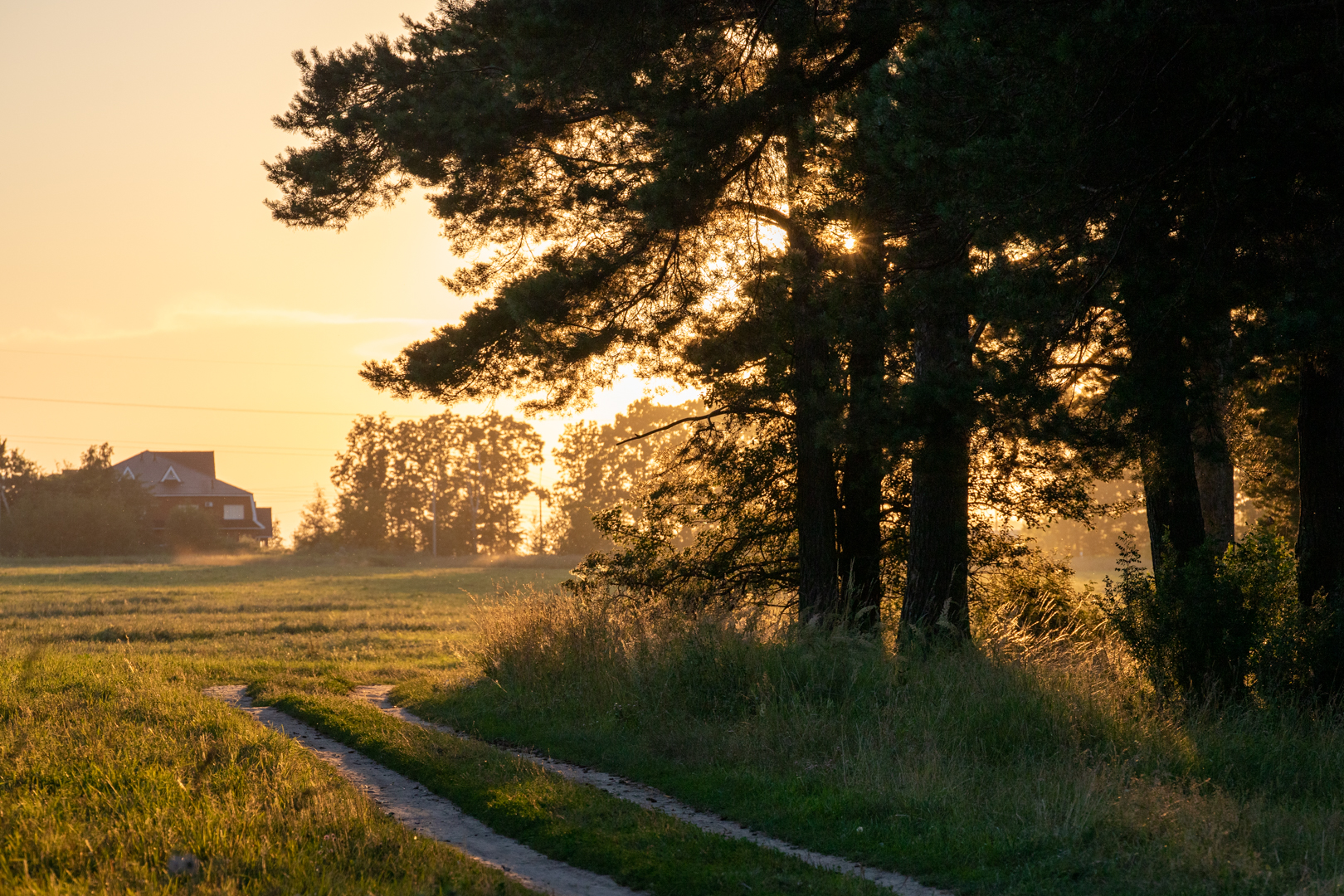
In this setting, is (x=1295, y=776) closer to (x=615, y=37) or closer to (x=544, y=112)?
(x=615, y=37)

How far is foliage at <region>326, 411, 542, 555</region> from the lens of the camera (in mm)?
93125

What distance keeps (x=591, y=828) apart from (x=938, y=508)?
294 inches

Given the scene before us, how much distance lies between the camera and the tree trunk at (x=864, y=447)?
12641 mm

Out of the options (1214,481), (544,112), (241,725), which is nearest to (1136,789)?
(241,725)

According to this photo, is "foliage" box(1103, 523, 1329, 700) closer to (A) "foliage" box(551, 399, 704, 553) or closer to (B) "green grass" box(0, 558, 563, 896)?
(B) "green grass" box(0, 558, 563, 896)

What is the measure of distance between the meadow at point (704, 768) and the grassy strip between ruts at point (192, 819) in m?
0.03

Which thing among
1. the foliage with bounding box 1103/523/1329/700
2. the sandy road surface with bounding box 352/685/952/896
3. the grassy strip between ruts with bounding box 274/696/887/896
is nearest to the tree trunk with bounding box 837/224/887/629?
the foliage with bounding box 1103/523/1329/700

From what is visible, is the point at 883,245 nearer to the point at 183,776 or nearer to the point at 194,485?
the point at 183,776

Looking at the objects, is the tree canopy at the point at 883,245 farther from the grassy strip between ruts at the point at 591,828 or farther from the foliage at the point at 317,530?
the foliage at the point at 317,530

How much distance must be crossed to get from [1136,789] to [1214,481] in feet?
40.7

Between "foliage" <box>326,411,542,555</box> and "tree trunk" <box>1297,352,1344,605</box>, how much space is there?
8435 centimetres

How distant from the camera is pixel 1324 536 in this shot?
11758 mm

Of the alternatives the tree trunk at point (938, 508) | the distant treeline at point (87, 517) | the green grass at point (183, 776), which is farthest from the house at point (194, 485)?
the tree trunk at point (938, 508)

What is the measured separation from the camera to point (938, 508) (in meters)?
13.2
